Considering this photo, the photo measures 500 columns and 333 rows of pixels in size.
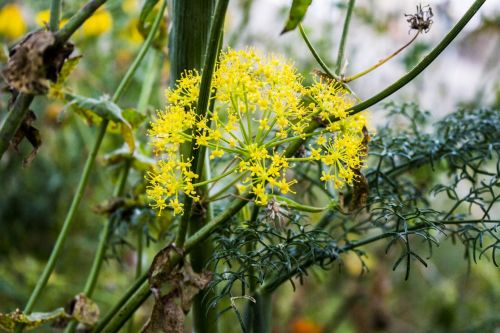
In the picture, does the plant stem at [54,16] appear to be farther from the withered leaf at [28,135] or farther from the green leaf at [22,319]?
the green leaf at [22,319]

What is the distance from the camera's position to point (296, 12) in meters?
0.40

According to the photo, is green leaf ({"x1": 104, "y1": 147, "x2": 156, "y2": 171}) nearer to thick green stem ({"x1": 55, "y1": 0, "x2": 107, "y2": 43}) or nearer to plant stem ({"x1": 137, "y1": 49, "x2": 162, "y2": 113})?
plant stem ({"x1": 137, "y1": 49, "x2": 162, "y2": 113})

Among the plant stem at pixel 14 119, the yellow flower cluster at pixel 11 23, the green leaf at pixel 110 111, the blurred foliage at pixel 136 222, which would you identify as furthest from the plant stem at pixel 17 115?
the yellow flower cluster at pixel 11 23

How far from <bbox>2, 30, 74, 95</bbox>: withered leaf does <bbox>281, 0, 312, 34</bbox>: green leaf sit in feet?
0.56

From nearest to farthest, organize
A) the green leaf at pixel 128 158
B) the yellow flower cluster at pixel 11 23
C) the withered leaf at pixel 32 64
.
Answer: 1. the withered leaf at pixel 32 64
2. the green leaf at pixel 128 158
3. the yellow flower cluster at pixel 11 23

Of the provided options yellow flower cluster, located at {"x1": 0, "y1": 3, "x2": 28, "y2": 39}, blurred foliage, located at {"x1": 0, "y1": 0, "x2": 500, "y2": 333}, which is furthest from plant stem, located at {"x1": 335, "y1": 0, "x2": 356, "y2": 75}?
yellow flower cluster, located at {"x1": 0, "y1": 3, "x2": 28, "y2": 39}

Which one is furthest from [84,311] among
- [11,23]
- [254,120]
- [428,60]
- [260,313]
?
[11,23]

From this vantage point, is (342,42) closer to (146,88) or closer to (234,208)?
(234,208)

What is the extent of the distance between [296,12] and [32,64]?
19 cm

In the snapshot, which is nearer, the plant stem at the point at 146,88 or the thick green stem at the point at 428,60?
the thick green stem at the point at 428,60

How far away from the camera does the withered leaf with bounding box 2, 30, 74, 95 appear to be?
1.30ft

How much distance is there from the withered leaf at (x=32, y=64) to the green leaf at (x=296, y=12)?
0.56ft

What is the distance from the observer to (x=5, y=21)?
1.19m

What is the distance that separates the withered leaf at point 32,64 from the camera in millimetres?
395
